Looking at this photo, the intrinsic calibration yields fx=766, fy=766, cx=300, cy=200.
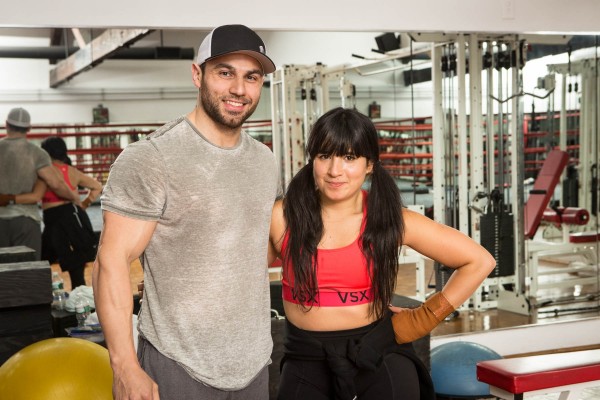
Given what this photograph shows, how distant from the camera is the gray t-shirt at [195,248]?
1631mm

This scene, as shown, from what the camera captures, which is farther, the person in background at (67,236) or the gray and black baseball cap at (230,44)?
the person in background at (67,236)

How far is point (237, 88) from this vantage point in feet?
5.64

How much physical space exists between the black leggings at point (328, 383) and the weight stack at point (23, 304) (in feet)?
4.54

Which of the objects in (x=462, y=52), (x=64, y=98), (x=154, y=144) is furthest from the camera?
(x=64, y=98)

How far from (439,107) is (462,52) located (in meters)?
0.44

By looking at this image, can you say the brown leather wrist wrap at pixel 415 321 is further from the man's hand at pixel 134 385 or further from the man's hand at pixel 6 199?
the man's hand at pixel 6 199

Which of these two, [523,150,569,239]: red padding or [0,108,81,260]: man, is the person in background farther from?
[523,150,569,239]: red padding

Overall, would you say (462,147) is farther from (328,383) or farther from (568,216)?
(328,383)

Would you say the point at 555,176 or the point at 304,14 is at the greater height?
the point at 304,14

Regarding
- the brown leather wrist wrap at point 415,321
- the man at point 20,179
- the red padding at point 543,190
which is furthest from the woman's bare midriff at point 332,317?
the red padding at point 543,190

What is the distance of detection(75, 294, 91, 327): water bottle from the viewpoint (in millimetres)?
3551

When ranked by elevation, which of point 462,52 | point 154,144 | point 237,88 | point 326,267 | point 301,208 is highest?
point 462,52

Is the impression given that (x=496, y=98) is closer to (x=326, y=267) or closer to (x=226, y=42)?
(x=326, y=267)

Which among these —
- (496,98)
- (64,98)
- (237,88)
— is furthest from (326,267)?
(64,98)
